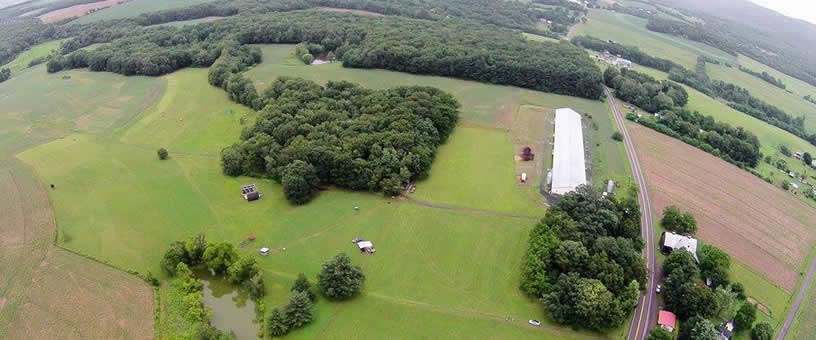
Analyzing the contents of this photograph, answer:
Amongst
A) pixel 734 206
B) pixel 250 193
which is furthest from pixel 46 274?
pixel 734 206

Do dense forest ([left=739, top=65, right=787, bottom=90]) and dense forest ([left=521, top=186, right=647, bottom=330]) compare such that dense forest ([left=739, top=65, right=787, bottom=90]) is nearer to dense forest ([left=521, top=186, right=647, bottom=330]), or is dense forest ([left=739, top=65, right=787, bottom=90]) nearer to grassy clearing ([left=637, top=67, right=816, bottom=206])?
grassy clearing ([left=637, top=67, right=816, bottom=206])

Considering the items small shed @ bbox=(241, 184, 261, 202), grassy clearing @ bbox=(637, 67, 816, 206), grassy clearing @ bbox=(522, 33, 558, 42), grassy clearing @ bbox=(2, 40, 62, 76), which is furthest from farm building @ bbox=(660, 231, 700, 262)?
grassy clearing @ bbox=(2, 40, 62, 76)

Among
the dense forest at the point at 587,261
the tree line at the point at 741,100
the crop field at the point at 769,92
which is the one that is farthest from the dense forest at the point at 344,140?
the crop field at the point at 769,92

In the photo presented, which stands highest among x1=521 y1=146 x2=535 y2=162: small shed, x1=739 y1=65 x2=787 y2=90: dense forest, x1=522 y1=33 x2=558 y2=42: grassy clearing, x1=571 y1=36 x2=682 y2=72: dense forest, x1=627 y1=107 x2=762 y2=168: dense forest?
x1=522 y1=33 x2=558 y2=42: grassy clearing

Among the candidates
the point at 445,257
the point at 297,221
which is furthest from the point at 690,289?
the point at 297,221

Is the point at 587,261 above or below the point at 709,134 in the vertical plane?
below

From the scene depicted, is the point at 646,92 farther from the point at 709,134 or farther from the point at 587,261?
the point at 587,261
